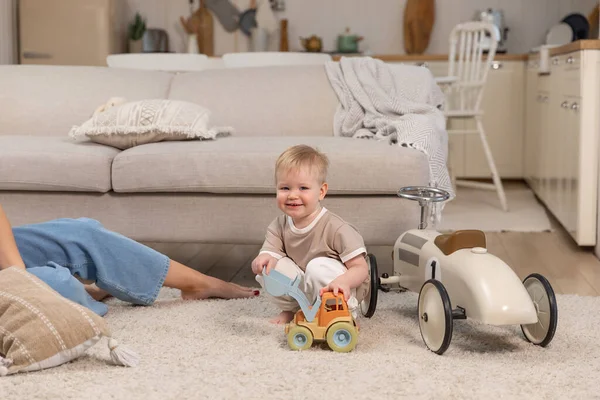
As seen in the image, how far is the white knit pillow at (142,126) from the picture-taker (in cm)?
280

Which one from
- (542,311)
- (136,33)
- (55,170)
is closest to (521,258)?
(542,311)

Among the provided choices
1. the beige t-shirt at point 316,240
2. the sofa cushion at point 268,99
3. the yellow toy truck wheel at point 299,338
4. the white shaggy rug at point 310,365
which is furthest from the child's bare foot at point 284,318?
the sofa cushion at point 268,99

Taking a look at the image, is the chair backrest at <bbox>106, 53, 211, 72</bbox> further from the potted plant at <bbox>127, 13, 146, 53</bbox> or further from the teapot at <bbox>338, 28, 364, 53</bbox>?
the potted plant at <bbox>127, 13, 146, 53</bbox>

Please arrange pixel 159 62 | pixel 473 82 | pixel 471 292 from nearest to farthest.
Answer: pixel 471 292 → pixel 159 62 → pixel 473 82

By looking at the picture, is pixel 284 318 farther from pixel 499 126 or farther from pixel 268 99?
pixel 499 126

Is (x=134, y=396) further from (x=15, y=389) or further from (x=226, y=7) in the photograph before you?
(x=226, y=7)

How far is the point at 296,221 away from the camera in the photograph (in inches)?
82.7

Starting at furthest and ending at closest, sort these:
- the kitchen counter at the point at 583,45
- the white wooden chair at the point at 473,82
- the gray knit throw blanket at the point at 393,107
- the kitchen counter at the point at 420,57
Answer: the kitchen counter at the point at 420,57 < the white wooden chair at the point at 473,82 < the kitchen counter at the point at 583,45 < the gray knit throw blanket at the point at 393,107

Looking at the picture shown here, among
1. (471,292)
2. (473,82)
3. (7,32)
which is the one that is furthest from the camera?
(7,32)

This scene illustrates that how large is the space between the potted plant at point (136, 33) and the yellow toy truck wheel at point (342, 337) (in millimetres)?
5150

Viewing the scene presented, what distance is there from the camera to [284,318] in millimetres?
2150

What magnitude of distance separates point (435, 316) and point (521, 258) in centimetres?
141

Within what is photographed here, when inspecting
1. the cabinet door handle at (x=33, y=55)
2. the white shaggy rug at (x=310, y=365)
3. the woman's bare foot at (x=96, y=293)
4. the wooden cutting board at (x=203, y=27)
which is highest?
the wooden cutting board at (x=203, y=27)

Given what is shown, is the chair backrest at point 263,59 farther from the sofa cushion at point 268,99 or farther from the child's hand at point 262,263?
the child's hand at point 262,263
